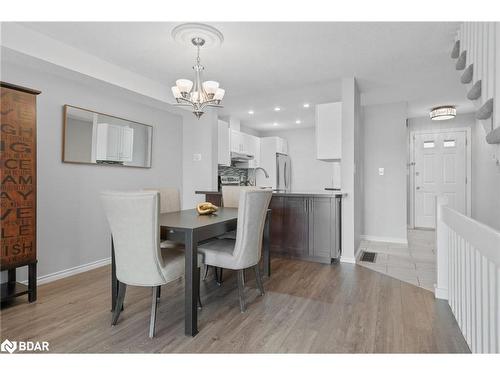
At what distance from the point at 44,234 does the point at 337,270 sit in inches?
123

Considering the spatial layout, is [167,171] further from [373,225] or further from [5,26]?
[373,225]

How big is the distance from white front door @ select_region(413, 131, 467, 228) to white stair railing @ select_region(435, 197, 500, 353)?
13.9 feet

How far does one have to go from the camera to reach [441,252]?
2355 millimetres

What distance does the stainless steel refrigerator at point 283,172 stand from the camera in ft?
21.0

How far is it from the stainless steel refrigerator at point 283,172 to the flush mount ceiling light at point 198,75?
3828 mm

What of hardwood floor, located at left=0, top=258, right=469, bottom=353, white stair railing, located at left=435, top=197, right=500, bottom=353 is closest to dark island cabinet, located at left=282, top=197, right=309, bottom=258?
hardwood floor, located at left=0, top=258, right=469, bottom=353

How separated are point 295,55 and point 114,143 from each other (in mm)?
2389

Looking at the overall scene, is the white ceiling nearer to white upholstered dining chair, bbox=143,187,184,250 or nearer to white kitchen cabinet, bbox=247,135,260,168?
white upholstered dining chair, bbox=143,187,184,250

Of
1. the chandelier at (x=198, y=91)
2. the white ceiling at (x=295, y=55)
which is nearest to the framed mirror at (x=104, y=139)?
→ the white ceiling at (x=295, y=55)

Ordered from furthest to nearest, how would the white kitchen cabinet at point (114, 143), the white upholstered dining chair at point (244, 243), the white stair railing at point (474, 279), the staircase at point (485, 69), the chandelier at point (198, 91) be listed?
the white kitchen cabinet at point (114, 143) → the chandelier at point (198, 91) → the white upholstered dining chair at point (244, 243) → the staircase at point (485, 69) → the white stair railing at point (474, 279)

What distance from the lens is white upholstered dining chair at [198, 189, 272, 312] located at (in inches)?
84.0

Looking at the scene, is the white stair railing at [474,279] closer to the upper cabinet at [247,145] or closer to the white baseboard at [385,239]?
the white baseboard at [385,239]
